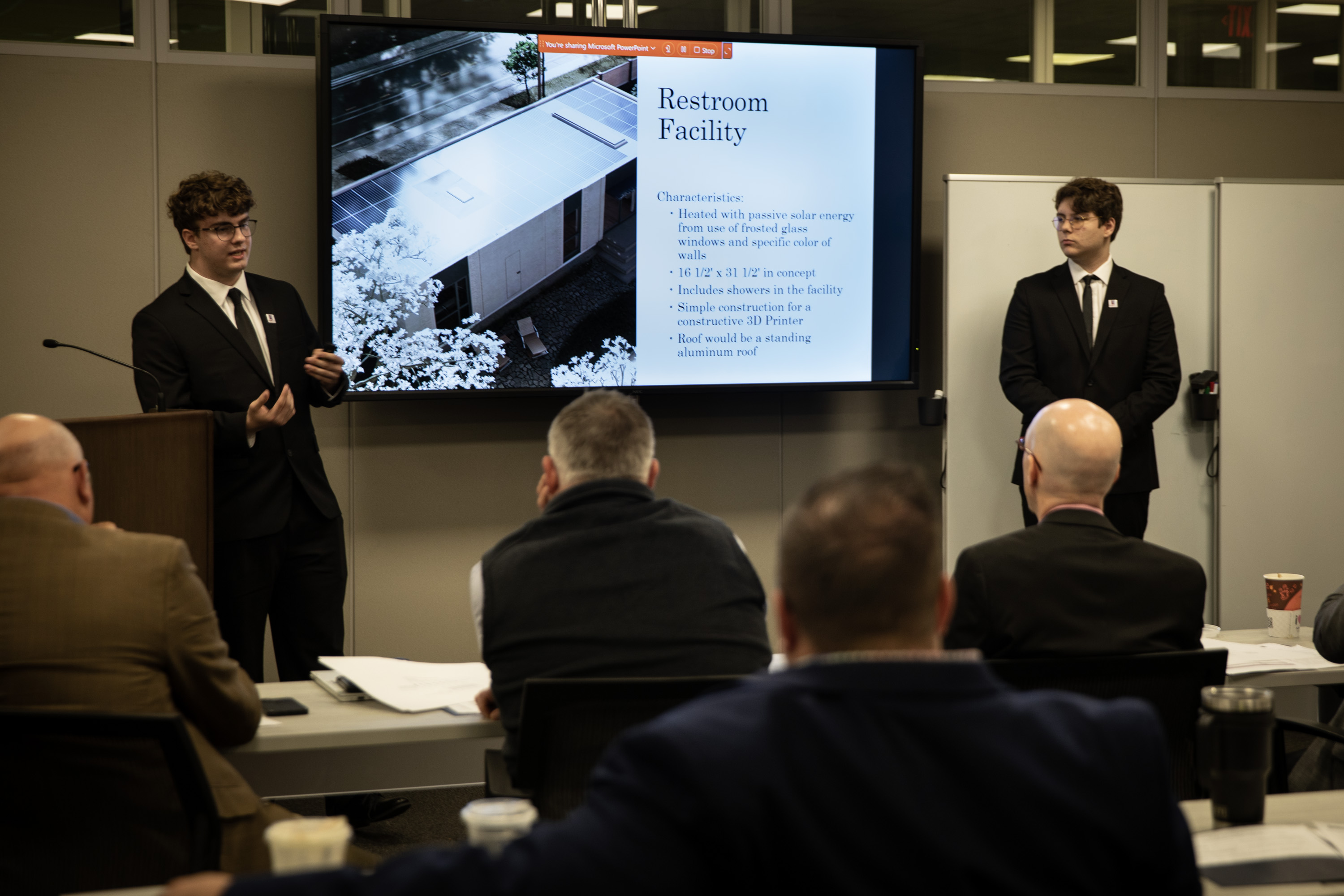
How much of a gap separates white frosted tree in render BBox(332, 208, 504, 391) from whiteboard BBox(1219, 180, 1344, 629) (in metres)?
3.06

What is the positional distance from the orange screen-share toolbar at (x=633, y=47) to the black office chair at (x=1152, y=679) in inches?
127

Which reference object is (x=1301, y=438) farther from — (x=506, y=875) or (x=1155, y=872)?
(x=506, y=875)

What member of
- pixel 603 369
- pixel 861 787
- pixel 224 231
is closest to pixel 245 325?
pixel 224 231

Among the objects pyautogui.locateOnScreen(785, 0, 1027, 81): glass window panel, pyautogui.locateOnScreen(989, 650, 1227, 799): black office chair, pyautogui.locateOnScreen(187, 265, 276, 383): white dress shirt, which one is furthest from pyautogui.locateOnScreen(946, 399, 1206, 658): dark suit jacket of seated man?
pyautogui.locateOnScreen(785, 0, 1027, 81): glass window panel

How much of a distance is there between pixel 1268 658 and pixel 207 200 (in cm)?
288

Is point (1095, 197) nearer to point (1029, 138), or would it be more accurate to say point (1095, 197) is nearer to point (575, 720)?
point (1029, 138)

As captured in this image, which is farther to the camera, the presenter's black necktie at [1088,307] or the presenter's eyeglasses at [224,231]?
the presenter's black necktie at [1088,307]

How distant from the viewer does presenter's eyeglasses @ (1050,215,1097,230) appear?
4.42 m

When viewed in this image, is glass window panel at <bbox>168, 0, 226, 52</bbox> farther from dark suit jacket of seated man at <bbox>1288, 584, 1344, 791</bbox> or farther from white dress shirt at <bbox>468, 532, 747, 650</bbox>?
dark suit jacket of seated man at <bbox>1288, 584, 1344, 791</bbox>

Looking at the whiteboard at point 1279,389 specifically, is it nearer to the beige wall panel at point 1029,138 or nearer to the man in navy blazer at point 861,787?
the beige wall panel at point 1029,138

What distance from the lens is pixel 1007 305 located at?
483 centimetres

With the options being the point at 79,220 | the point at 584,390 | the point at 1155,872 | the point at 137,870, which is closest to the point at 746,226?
the point at 584,390

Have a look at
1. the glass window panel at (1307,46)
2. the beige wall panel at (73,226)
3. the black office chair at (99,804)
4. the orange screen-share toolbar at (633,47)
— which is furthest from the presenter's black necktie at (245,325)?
the glass window panel at (1307,46)

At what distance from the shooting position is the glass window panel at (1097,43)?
525 centimetres
